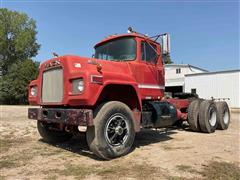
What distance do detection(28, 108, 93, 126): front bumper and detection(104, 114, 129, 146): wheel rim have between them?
52 cm

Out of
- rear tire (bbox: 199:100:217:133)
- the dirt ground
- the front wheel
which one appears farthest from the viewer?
rear tire (bbox: 199:100:217:133)

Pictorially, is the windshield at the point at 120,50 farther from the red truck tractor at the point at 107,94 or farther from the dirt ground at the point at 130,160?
the dirt ground at the point at 130,160

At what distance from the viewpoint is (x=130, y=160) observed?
18.5 ft

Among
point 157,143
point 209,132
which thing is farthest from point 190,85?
point 157,143

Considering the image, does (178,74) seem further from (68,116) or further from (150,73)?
(68,116)

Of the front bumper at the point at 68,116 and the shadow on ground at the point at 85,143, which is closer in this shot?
the front bumper at the point at 68,116

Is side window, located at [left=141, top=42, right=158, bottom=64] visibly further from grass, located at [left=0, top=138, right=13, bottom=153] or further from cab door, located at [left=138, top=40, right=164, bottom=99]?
grass, located at [left=0, top=138, right=13, bottom=153]

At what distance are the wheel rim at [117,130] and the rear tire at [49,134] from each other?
2.23 m

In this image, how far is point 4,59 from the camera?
184 feet

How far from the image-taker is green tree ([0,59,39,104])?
143 feet

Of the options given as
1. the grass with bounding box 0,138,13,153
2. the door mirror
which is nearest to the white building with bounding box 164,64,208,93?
→ the door mirror

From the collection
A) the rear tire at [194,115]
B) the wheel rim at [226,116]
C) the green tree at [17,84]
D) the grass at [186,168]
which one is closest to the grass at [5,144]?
the grass at [186,168]

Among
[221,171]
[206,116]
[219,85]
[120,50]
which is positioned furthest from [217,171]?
[219,85]

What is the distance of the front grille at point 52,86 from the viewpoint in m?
6.13
